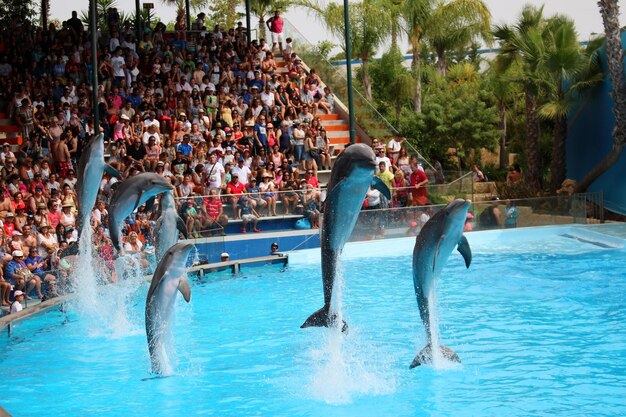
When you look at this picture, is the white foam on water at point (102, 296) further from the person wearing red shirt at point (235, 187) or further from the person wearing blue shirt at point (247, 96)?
the person wearing blue shirt at point (247, 96)

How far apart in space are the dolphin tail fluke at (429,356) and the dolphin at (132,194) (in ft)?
12.5

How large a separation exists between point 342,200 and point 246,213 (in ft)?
33.8

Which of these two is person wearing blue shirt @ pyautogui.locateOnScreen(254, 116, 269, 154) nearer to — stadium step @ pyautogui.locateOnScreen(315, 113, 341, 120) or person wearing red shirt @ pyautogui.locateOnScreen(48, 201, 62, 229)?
stadium step @ pyautogui.locateOnScreen(315, 113, 341, 120)

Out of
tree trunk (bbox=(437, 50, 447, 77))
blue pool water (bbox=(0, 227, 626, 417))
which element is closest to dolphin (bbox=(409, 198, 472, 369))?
blue pool water (bbox=(0, 227, 626, 417))

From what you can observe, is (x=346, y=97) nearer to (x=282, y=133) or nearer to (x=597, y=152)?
(x=282, y=133)

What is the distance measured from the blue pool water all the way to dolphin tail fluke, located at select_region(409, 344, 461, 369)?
30cm

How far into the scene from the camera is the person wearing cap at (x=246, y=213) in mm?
18062

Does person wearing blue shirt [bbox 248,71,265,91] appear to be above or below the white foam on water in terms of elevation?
above

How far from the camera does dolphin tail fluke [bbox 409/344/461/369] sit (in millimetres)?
8438

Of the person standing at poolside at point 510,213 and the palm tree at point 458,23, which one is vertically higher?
the palm tree at point 458,23

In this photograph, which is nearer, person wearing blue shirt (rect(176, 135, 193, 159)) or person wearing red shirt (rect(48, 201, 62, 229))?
person wearing red shirt (rect(48, 201, 62, 229))

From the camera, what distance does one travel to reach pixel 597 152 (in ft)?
86.8

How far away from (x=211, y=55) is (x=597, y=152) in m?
10.9

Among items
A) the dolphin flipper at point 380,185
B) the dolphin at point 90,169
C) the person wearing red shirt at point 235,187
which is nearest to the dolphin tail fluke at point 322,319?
the dolphin flipper at point 380,185
